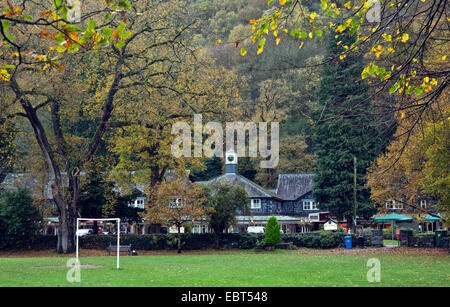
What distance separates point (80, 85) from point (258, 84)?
38419 mm

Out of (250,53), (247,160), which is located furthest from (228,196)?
(250,53)

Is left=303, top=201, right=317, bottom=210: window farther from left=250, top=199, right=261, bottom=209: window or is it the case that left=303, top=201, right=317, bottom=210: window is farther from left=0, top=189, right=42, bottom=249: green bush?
left=0, top=189, right=42, bottom=249: green bush

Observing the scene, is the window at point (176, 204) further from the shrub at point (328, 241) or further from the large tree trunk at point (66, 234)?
the shrub at point (328, 241)

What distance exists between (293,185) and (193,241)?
102 feet

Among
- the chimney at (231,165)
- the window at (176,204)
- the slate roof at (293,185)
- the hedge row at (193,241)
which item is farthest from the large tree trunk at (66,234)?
the slate roof at (293,185)

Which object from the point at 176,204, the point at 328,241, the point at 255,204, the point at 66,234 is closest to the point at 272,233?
the point at 328,241

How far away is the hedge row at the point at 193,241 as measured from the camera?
3744 centimetres

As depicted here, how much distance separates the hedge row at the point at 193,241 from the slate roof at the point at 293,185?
2751 centimetres

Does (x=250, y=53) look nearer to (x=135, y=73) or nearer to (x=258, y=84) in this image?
(x=258, y=84)

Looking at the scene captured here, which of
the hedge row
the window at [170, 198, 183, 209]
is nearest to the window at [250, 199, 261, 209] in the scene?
the hedge row

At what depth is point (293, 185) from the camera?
221 feet

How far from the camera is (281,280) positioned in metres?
15.1

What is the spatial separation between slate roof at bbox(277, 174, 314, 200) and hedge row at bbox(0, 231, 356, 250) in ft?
90.2

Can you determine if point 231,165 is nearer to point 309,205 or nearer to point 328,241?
point 309,205
